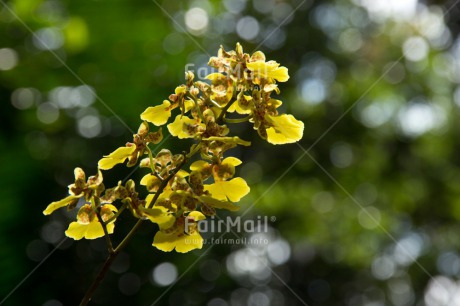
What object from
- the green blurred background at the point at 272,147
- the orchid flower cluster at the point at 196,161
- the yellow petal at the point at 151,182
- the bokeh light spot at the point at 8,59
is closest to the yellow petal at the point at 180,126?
the orchid flower cluster at the point at 196,161

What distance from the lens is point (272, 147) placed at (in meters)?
6.61

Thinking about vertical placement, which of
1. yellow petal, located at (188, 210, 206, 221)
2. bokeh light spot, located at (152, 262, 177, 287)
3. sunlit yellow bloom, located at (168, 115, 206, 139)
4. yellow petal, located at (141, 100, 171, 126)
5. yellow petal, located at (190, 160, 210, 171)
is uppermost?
bokeh light spot, located at (152, 262, 177, 287)

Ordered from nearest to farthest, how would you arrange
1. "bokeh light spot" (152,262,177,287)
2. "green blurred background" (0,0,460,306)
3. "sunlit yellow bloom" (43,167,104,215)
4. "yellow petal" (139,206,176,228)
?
"yellow petal" (139,206,176,228) < "sunlit yellow bloom" (43,167,104,215) < "green blurred background" (0,0,460,306) < "bokeh light spot" (152,262,177,287)

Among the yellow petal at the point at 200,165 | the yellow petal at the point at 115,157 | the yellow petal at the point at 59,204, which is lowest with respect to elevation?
the yellow petal at the point at 59,204

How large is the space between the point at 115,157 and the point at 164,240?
212mm

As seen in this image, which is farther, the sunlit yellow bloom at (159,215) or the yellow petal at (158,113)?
the yellow petal at (158,113)

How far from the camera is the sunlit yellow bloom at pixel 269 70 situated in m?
1.26

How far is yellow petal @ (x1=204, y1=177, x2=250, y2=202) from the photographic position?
1312 mm

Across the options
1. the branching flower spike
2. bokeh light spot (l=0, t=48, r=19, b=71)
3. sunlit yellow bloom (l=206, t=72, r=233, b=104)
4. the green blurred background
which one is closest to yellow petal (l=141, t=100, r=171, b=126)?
the branching flower spike

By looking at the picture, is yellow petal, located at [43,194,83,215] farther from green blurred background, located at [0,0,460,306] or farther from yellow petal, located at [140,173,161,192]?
green blurred background, located at [0,0,460,306]

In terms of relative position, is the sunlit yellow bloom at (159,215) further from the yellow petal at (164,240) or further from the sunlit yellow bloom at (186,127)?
the sunlit yellow bloom at (186,127)

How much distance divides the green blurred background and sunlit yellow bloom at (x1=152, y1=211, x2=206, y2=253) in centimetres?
82

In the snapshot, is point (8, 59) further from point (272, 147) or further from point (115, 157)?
point (272, 147)

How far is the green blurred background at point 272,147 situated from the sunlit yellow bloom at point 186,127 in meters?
0.86
